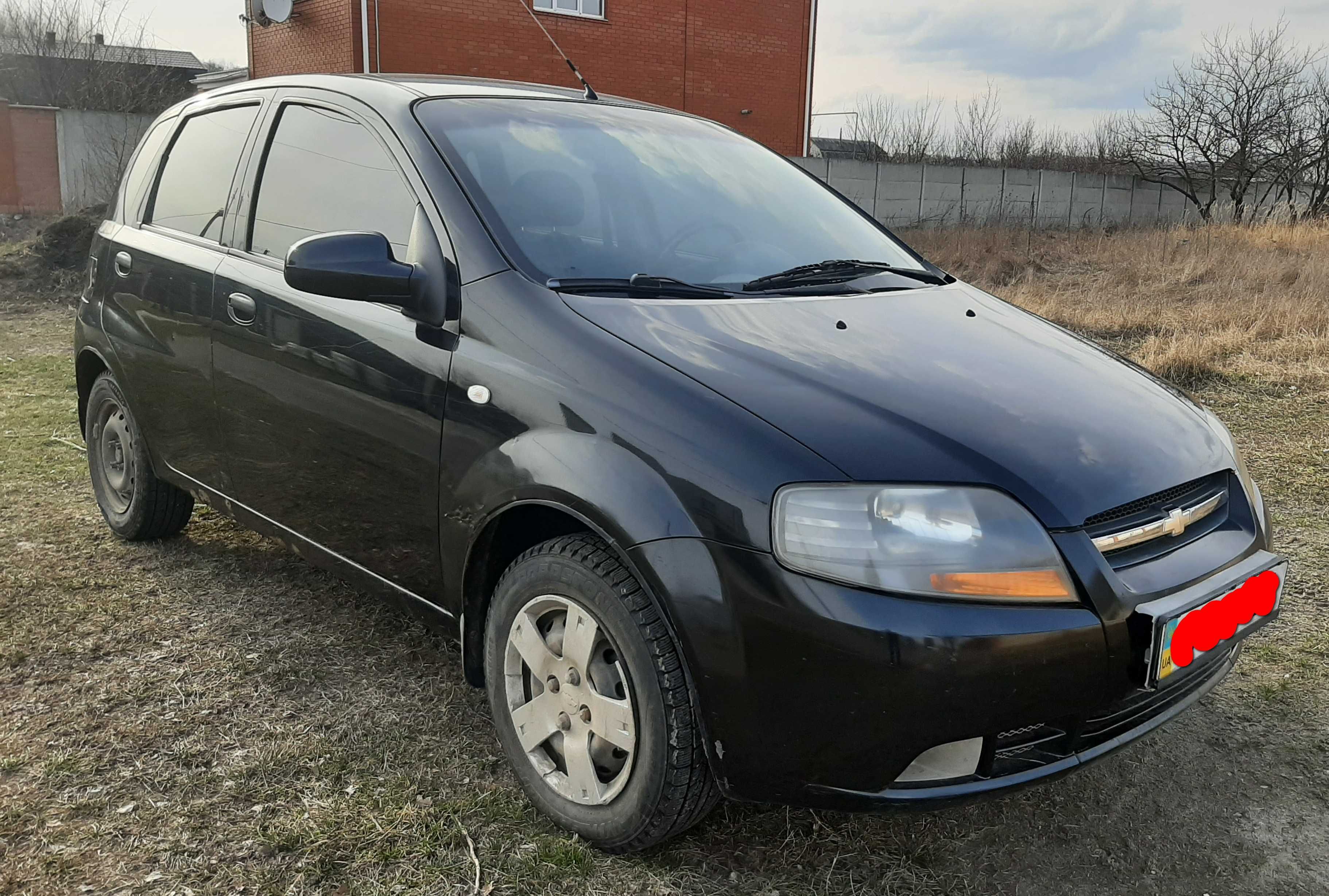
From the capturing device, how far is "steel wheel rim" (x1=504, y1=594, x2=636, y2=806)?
201cm

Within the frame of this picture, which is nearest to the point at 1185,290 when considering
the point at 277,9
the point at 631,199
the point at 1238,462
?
the point at 1238,462

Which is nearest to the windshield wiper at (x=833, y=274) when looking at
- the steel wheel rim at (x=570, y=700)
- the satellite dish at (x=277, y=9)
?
the steel wheel rim at (x=570, y=700)

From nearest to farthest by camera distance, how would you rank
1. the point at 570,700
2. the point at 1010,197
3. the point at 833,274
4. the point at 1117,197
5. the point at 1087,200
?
the point at 570,700 → the point at 833,274 → the point at 1010,197 → the point at 1087,200 → the point at 1117,197

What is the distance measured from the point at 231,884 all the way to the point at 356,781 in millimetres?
390

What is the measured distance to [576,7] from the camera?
1741 centimetres

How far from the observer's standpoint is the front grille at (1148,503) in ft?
6.00

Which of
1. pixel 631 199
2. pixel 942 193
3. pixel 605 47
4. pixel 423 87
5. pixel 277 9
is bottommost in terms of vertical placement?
pixel 631 199

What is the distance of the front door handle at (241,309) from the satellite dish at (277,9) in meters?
15.1

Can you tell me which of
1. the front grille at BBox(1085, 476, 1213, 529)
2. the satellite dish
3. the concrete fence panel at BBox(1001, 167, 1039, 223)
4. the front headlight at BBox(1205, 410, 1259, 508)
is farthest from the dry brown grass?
the satellite dish

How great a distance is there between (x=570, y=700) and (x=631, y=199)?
126 centimetres

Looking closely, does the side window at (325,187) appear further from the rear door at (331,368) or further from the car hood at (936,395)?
the car hood at (936,395)

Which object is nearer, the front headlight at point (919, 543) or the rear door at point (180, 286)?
the front headlight at point (919, 543)

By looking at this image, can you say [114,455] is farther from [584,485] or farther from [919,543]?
[919,543]

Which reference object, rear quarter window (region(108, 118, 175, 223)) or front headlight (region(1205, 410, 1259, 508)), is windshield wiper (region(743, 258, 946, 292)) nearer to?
front headlight (region(1205, 410, 1259, 508))
